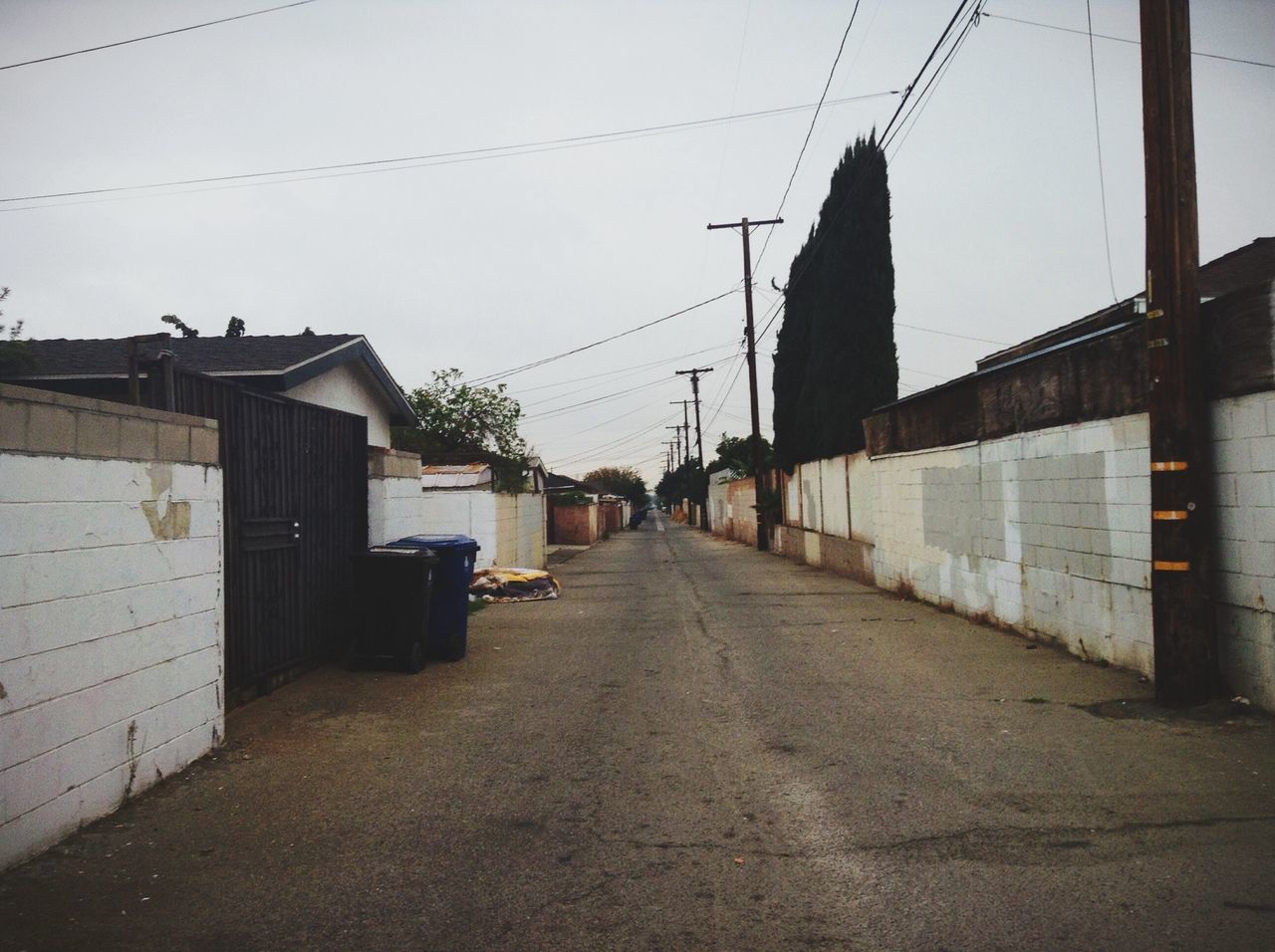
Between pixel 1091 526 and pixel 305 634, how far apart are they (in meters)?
7.30

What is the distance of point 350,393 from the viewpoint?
47.1ft

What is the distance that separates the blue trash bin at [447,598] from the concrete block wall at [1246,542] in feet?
21.2

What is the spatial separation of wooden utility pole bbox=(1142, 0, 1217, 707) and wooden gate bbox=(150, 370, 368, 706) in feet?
22.5

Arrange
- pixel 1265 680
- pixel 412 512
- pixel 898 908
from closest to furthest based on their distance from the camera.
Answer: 1. pixel 898 908
2. pixel 1265 680
3. pixel 412 512

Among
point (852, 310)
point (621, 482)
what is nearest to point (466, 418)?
point (852, 310)

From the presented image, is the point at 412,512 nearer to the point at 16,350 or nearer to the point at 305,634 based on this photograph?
the point at 305,634

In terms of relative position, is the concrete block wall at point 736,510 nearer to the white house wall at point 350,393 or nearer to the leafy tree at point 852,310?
the leafy tree at point 852,310

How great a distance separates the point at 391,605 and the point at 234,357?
6022 mm

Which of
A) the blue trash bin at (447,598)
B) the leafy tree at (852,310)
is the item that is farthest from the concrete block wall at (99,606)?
the leafy tree at (852,310)

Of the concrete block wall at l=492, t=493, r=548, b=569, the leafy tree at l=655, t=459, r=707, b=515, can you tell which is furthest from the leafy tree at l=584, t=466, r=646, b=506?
the concrete block wall at l=492, t=493, r=548, b=569

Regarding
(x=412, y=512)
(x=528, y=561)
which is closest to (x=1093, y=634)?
(x=412, y=512)

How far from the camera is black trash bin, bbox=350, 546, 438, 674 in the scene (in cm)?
812

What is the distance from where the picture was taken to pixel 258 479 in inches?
283

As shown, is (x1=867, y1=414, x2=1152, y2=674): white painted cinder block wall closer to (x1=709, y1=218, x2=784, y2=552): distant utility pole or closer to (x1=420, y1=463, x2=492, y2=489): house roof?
(x1=420, y1=463, x2=492, y2=489): house roof
